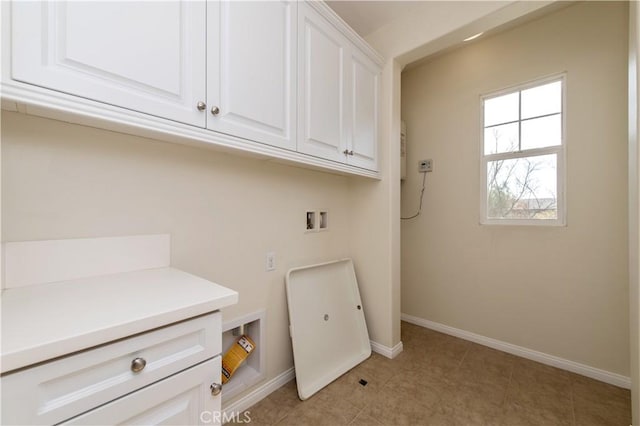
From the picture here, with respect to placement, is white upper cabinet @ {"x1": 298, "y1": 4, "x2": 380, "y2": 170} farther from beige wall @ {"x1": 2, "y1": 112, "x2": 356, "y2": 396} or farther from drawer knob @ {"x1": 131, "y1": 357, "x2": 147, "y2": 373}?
drawer knob @ {"x1": 131, "y1": 357, "x2": 147, "y2": 373}

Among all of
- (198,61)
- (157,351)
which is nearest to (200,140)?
(198,61)

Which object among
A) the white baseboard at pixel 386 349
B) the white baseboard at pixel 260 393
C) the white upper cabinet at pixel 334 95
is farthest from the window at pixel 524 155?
the white baseboard at pixel 260 393

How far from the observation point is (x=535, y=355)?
212cm

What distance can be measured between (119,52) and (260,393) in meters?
1.82

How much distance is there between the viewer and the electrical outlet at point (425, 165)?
8.79ft

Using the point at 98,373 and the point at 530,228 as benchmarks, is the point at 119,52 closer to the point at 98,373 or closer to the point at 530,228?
the point at 98,373

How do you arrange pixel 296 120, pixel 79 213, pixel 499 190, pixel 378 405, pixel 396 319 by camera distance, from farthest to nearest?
pixel 499 190 < pixel 396 319 < pixel 378 405 < pixel 296 120 < pixel 79 213

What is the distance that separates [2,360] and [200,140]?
0.82 meters

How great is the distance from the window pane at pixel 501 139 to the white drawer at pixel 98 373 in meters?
2.63

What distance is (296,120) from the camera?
1405mm

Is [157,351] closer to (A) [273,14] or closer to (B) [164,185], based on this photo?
(B) [164,185]

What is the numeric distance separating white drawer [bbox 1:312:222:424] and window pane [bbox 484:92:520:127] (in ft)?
9.04

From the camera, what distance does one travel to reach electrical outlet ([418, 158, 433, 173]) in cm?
268

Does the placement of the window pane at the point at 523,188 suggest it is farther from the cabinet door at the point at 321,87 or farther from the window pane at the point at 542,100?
the cabinet door at the point at 321,87
